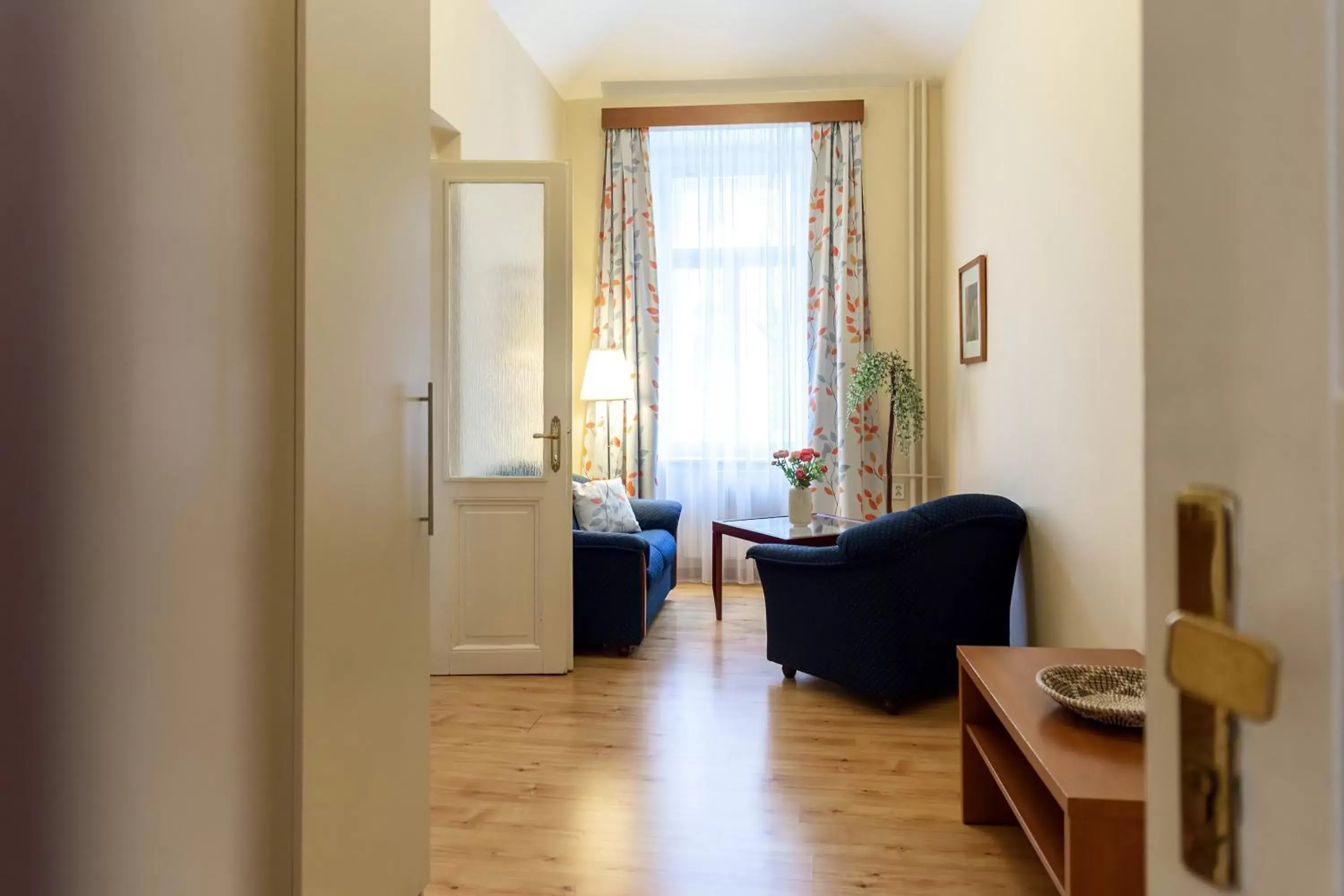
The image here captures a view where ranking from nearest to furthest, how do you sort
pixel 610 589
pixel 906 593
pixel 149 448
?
pixel 149 448 → pixel 906 593 → pixel 610 589

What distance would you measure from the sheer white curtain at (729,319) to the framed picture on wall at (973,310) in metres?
1.10

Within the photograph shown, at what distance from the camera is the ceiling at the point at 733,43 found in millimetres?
5176

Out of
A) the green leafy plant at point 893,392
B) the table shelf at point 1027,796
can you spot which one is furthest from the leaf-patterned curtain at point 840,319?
the table shelf at point 1027,796

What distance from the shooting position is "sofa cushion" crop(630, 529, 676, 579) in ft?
13.8

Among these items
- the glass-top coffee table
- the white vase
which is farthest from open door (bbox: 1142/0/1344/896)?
the white vase

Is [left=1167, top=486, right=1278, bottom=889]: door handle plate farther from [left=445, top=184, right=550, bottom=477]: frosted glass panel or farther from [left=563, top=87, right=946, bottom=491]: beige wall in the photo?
[left=563, top=87, right=946, bottom=491]: beige wall

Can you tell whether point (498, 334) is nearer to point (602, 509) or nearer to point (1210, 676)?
point (602, 509)

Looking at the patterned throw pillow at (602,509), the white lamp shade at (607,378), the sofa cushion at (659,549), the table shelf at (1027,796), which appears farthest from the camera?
the white lamp shade at (607,378)

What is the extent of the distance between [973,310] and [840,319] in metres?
1.07

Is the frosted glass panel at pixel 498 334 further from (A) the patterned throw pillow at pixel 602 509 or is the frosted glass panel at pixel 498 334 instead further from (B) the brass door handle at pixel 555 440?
(A) the patterned throw pillow at pixel 602 509

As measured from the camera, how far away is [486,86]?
435cm

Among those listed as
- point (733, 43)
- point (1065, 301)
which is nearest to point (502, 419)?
point (1065, 301)

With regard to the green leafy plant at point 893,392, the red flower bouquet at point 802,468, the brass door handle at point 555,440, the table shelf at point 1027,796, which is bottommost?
the table shelf at point 1027,796

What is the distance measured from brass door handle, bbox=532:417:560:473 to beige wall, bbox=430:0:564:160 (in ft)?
4.59
